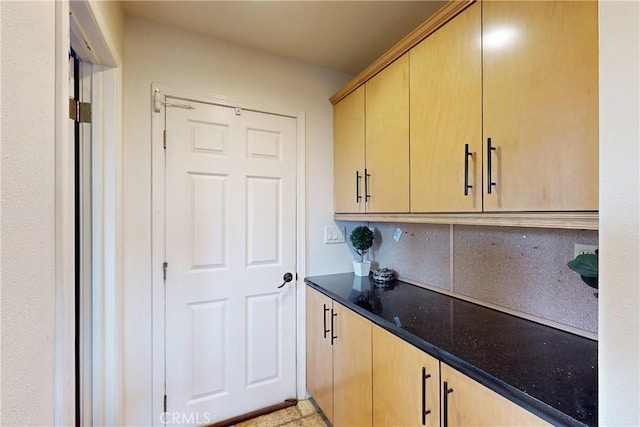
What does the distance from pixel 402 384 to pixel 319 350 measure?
2.55 ft

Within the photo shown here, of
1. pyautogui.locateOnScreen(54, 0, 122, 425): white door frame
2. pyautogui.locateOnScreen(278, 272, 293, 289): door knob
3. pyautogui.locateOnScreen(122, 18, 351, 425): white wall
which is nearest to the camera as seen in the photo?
pyautogui.locateOnScreen(54, 0, 122, 425): white door frame

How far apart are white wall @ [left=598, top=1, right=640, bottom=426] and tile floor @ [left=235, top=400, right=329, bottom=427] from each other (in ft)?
5.74

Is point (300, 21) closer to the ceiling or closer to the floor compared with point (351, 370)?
closer to the ceiling

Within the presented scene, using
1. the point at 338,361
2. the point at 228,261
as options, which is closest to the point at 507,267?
the point at 338,361

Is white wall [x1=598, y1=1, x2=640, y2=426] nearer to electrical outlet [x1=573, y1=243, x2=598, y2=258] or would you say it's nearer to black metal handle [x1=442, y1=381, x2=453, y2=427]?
black metal handle [x1=442, y1=381, x2=453, y2=427]

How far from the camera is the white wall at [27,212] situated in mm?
456

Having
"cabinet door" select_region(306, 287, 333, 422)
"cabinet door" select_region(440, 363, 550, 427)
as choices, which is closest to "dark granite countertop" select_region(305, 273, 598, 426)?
"cabinet door" select_region(440, 363, 550, 427)

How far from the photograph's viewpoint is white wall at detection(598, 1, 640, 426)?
390mm

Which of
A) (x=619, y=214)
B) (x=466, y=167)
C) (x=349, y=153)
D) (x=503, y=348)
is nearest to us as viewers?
(x=619, y=214)

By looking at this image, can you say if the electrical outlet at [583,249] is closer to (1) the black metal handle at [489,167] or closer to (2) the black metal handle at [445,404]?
(1) the black metal handle at [489,167]

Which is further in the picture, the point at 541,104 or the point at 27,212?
the point at 541,104

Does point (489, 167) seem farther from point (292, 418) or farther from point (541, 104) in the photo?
point (292, 418)

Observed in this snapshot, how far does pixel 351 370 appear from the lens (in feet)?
4.88

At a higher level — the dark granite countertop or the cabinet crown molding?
the cabinet crown molding
